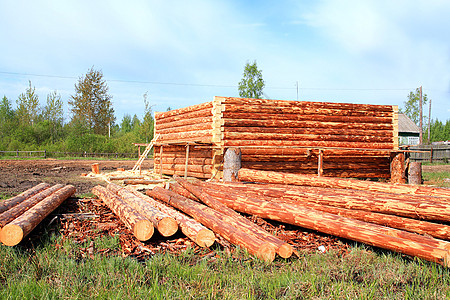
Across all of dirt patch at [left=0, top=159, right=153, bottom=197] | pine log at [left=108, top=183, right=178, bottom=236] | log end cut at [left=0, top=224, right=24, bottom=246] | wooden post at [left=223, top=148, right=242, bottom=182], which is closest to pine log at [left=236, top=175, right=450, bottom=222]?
pine log at [left=108, top=183, right=178, bottom=236]

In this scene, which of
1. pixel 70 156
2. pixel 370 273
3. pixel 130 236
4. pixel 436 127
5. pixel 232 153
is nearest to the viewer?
pixel 370 273

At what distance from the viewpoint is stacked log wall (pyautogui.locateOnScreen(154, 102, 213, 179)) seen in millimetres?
14232

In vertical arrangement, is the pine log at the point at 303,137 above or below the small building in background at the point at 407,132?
below

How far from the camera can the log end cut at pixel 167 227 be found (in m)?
4.85

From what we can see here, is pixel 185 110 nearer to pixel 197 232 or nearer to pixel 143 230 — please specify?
pixel 143 230

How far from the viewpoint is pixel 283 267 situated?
3.85 meters

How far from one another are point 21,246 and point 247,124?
10.2 metres

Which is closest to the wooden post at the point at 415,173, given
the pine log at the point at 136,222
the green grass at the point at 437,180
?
the green grass at the point at 437,180

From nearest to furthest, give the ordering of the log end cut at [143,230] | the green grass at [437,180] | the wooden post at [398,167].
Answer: the log end cut at [143,230] → the green grass at [437,180] → the wooden post at [398,167]

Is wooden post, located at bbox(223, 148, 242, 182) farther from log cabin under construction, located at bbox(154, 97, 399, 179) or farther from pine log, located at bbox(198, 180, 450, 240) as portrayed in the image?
pine log, located at bbox(198, 180, 450, 240)

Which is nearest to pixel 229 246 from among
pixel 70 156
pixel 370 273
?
pixel 370 273

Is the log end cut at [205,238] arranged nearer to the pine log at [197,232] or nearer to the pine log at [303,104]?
the pine log at [197,232]

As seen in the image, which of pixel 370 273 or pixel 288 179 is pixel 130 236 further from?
pixel 288 179

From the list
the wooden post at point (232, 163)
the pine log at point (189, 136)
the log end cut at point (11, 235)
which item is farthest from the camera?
the pine log at point (189, 136)
